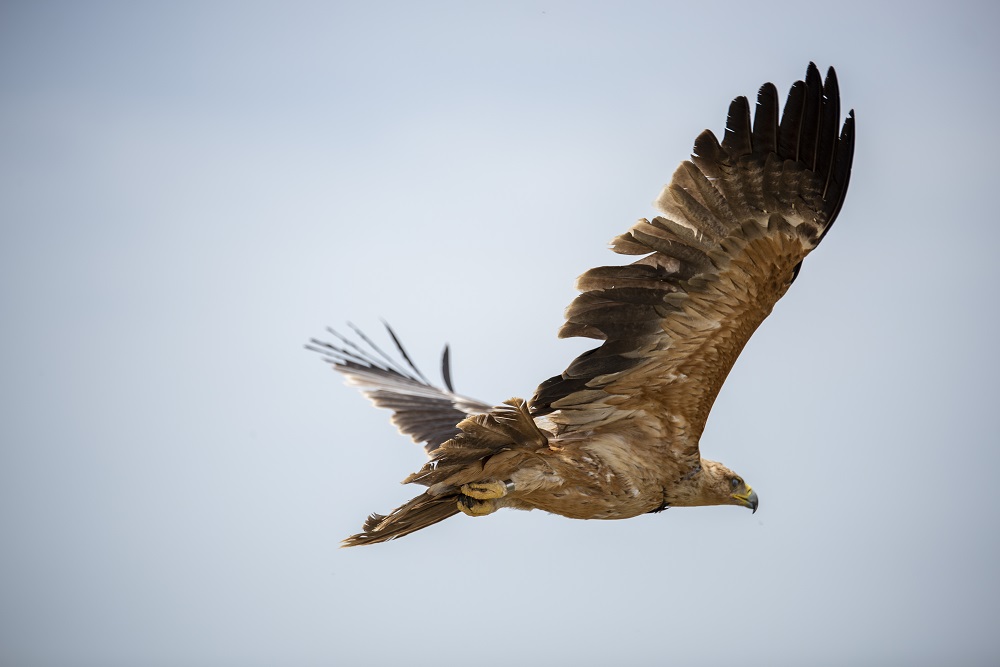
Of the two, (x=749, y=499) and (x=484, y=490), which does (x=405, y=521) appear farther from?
(x=749, y=499)

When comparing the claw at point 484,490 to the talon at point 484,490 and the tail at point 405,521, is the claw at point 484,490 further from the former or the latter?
the tail at point 405,521

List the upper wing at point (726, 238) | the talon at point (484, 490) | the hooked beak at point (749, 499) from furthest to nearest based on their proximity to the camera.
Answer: the hooked beak at point (749, 499) → the talon at point (484, 490) → the upper wing at point (726, 238)

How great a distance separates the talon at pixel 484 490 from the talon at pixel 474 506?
4cm

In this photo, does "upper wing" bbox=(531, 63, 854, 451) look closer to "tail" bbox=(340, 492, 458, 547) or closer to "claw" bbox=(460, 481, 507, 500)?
"claw" bbox=(460, 481, 507, 500)

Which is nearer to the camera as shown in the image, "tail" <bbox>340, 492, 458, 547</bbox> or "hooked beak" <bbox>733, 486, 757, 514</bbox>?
"tail" <bbox>340, 492, 458, 547</bbox>

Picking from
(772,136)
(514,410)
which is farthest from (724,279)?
(514,410)

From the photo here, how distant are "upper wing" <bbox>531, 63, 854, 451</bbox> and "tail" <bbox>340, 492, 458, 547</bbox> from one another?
126cm

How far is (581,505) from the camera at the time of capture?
696cm

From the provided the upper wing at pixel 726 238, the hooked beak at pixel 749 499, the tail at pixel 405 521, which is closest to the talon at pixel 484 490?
the tail at pixel 405 521

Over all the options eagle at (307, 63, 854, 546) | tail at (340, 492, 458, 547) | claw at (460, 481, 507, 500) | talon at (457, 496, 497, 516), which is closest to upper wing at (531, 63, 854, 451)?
eagle at (307, 63, 854, 546)

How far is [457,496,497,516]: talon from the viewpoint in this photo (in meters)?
6.70

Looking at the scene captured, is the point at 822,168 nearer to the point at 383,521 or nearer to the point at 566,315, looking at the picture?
the point at 566,315

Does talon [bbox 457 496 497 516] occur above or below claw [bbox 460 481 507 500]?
below

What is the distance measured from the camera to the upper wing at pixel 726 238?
634 centimetres
